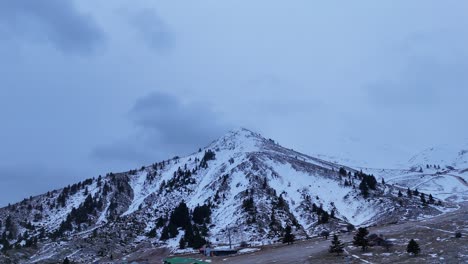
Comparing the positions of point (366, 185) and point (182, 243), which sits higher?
point (366, 185)

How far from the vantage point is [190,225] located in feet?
518

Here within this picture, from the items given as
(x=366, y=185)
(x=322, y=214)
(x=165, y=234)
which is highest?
(x=366, y=185)

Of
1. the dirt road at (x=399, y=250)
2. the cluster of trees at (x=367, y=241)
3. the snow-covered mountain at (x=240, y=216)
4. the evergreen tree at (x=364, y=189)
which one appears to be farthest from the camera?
the evergreen tree at (x=364, y=189)

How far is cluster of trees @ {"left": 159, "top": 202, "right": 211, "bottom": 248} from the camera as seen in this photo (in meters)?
142

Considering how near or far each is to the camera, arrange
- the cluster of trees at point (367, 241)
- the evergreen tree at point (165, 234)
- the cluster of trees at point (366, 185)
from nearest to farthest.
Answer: the cluster of trees at point (367, 241) → the evergreen tree at point (165, 234) → the cluster of trees at point (366, 185)

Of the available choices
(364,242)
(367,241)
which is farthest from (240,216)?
(364,242)

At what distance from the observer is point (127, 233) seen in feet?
529

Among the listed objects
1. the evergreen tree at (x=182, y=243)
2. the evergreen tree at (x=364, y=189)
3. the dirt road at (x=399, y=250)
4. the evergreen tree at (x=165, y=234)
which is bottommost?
the dirt road at (x=399, y=250)

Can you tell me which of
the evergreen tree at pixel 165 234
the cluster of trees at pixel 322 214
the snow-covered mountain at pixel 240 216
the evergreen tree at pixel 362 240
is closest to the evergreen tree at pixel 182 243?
the snow-covered mountain at pixel 240 216

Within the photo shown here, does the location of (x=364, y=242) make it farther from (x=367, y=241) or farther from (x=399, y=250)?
(x=399, y=250)

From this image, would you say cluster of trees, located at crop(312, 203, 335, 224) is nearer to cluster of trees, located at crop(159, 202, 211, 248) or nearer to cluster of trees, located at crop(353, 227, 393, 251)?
cluster of trees, located at crop(159, 202, 211, 248)

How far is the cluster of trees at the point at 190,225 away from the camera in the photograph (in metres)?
142

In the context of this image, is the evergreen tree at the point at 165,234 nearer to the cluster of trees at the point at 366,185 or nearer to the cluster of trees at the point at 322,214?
the cluster of trees at the point at 322,214

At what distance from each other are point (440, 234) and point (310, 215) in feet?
230
